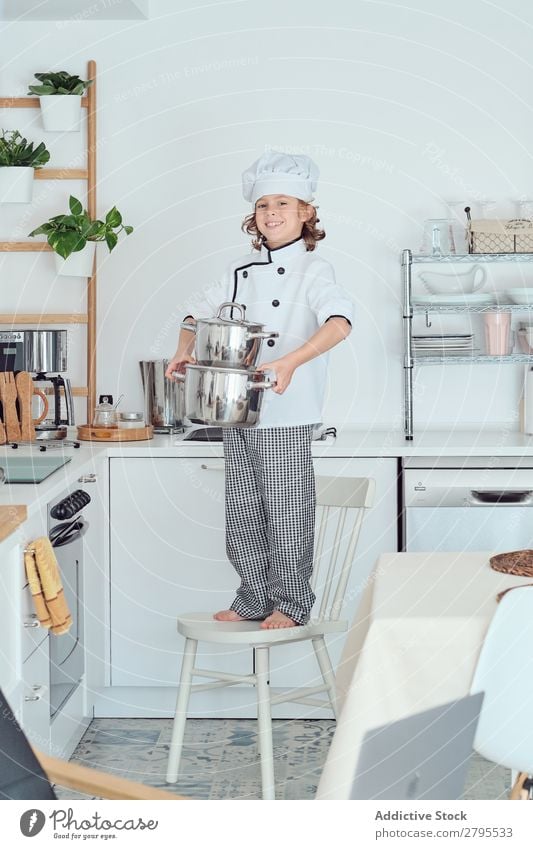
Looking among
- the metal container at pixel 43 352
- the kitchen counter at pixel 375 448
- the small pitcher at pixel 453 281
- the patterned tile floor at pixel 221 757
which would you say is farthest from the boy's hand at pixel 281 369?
the small pitcher at pixel 453 281

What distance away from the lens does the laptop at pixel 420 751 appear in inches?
53.5

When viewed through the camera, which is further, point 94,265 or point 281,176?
point 94,265

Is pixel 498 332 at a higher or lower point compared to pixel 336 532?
higher

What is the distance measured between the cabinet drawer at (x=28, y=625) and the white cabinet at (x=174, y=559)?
0.66 metres

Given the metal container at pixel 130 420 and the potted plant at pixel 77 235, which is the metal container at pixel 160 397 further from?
the potted plant at pixel 77 235

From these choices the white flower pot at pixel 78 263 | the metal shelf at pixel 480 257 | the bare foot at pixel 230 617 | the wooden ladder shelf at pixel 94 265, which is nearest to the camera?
the bare foot at pixel 230 617

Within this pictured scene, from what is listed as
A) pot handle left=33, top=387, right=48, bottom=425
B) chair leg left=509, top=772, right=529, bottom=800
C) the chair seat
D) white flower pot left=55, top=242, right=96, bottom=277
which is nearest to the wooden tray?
pot handle left=33, top=387, right=48, bottom=425

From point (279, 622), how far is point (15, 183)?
4.78 ft

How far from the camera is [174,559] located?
8.95ft

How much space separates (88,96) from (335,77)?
0.68m

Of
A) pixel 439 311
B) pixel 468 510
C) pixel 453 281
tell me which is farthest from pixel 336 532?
pixel 453 281

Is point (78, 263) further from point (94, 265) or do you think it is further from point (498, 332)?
point (498, 332)

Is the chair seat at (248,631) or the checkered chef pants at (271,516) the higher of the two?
the checkered chef pants at (271,516)
